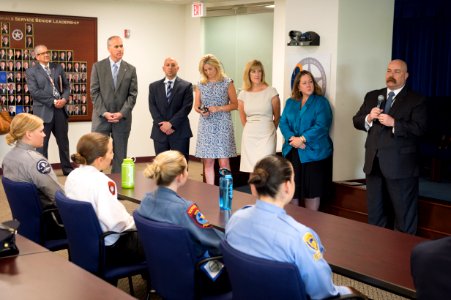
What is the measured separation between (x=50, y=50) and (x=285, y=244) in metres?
7.54

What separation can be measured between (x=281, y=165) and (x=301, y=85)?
3217mm

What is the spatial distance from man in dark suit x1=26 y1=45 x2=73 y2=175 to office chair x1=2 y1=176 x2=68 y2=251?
4349 millimetres

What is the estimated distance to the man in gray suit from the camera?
6.73m

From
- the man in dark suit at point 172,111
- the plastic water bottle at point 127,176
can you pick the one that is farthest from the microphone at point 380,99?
the man in dark suit at point 172,111

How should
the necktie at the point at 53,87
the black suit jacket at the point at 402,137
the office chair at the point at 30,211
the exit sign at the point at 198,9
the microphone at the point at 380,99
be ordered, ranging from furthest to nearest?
1. the exit sign at the point at 198,9
2. the necktie at the point at 53,87
3. the microphone at the point at 380,99
4. the black suit jacket at the point at 402,137
5. the office chair at the point at 30,211

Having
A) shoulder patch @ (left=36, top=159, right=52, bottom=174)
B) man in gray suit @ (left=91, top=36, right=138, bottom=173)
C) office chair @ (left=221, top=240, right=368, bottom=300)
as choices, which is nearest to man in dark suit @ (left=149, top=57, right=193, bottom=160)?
man in gray suit @ (left=91, top=36, right=138, bottom=173)

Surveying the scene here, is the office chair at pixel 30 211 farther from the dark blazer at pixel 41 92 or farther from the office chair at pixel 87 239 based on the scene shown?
the dark blazer at pixel 41 92

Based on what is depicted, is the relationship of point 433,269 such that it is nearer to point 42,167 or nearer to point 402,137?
point 42,167

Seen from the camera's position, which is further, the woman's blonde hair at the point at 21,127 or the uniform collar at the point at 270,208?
the woman's blonde hair at the point at 21,127

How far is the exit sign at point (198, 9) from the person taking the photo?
31.1ft

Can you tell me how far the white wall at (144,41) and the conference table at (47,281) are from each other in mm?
6945

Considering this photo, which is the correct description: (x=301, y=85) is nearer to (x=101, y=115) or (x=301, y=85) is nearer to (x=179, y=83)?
(x=179, y=83)

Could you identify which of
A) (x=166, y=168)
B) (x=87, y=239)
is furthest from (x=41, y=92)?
(x=166, y=168)

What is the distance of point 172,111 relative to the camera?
6.79 metres
